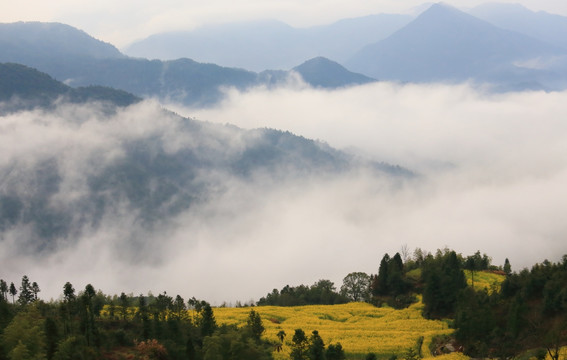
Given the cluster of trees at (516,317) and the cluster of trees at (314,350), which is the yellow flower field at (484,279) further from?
the cluster of trees at (314,350)

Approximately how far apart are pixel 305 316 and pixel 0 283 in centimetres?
6951

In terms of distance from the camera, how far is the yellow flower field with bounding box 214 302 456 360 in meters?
93.4

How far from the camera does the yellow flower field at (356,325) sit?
93375 millimetres

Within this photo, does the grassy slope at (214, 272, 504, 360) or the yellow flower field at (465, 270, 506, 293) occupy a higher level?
the yellow flower field at (465, 270, 506, 293)

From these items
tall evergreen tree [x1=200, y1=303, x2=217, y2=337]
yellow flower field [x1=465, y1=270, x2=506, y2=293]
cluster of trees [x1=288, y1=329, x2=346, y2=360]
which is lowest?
cluster of trees [x1=288, y1=329, x2=346, y2=360]

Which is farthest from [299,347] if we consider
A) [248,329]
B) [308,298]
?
[308,298]

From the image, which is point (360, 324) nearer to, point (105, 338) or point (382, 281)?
point (382, 281)

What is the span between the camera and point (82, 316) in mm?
85812

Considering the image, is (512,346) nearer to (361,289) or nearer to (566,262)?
(566,262)

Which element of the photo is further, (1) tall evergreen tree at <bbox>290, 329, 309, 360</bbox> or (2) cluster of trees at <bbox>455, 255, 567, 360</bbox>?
(2) cluster of trees at <bbox>455, 255, 567, 360</bbox>

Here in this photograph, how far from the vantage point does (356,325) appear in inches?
4345

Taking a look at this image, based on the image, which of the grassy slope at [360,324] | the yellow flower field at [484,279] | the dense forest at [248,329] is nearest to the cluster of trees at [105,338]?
the dense forest at [248,329]

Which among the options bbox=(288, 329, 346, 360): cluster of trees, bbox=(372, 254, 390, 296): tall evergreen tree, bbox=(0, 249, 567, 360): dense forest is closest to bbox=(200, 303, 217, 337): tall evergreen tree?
bbox=(0, 249, 567, 360): dense forest

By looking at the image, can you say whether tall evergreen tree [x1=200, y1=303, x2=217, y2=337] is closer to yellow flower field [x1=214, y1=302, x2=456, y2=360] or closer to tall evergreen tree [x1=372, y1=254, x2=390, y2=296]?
yellow flower field [x1=214, y1=302, x2=456, y2=360]
